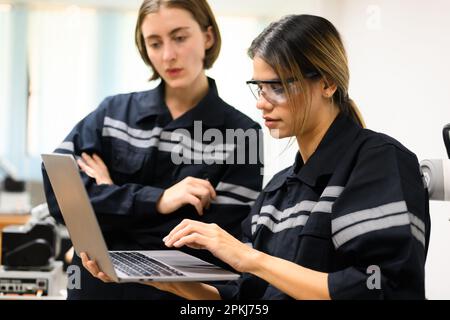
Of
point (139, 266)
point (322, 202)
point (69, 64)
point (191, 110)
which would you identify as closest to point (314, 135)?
point (322, 202)

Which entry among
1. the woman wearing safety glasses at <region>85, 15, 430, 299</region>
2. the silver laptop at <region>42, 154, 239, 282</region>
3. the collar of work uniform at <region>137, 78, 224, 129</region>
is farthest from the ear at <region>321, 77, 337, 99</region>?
the collar of work uniform at <region>137, 78, 224, 129</region>

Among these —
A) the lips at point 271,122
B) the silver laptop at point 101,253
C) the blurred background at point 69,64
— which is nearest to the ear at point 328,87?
the lips at point 271,122

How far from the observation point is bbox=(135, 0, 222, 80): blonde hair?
1705mm

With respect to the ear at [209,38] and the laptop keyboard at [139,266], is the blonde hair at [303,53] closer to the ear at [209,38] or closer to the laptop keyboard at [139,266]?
the laptop keyboard at [139,266]

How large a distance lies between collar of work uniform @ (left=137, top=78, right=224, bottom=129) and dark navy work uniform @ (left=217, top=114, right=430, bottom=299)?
20.0 inches

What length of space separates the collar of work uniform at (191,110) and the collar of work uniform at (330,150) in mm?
517

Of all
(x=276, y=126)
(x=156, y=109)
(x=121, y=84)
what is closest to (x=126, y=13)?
(x=121, y=84)

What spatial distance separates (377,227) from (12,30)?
516 cm

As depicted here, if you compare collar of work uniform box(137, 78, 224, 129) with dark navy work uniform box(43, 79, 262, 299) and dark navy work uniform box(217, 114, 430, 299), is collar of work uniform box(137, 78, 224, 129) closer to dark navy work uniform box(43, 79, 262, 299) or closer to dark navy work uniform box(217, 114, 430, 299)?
dark navy work uniform box(43, 79, 262, 299)

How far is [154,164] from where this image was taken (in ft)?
5.84

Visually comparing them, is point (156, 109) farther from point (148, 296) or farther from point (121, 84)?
point (121, 84)

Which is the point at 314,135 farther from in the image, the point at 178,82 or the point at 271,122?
the point at 178,82

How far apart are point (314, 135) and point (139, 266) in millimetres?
451

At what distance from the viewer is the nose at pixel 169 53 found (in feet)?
5.54
